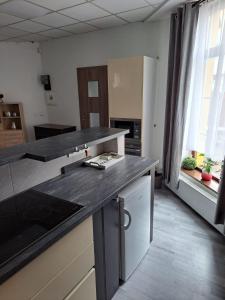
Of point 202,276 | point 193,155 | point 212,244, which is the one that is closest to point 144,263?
point 202,276

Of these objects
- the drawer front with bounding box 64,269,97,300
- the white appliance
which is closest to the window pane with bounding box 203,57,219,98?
the white appliance

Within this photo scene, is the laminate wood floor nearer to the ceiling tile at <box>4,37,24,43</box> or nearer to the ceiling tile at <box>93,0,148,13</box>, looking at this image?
the ceiling tile at <box>93,0,148,13</box>

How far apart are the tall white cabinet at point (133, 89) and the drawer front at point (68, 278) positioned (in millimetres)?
1988

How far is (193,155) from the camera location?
293cm

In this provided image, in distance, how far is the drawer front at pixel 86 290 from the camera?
1108 mm

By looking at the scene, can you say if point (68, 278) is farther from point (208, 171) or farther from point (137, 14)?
point (137, 14)

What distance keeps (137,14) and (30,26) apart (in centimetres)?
163

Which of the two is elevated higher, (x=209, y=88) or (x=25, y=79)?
(x=25, y=79)

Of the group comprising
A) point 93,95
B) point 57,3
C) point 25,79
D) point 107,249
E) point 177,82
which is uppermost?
point 57,3

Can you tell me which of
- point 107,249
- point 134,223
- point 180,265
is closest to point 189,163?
point 180,265

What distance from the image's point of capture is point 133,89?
8.97 feet

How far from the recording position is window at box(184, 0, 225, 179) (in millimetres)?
2127

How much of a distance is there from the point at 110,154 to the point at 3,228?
1.21 meters

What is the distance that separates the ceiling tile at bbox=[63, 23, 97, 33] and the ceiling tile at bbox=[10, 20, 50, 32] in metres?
0.34
